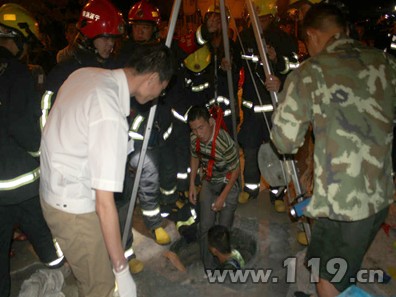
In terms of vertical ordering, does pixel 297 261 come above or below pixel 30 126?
below

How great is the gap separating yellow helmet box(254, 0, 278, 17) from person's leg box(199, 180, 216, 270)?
198 centimetres

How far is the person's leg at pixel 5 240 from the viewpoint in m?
2.50

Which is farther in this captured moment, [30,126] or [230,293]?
[230,293]

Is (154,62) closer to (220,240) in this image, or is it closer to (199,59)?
(220,240)

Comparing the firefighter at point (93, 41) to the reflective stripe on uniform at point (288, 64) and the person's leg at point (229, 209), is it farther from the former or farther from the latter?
the reflective stripe on uniform at point (288, 64)

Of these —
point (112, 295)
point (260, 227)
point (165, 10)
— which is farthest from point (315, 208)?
point (165, 10)

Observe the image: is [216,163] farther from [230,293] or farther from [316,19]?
[316,19]

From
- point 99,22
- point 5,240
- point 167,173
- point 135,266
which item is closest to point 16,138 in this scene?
point 5,240

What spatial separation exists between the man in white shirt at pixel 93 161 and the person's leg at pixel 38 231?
0.82m

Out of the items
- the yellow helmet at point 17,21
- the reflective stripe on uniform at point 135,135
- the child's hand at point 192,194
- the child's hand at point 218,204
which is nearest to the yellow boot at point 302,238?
the child's hand at point 218,204

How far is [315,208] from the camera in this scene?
6.50 feet

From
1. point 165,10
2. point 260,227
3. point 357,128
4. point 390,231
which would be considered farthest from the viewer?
point 165,10

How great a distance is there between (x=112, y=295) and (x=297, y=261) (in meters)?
1.86

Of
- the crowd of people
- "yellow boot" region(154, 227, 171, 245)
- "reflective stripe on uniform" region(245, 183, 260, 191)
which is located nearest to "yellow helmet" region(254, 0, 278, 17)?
the crowd of people
